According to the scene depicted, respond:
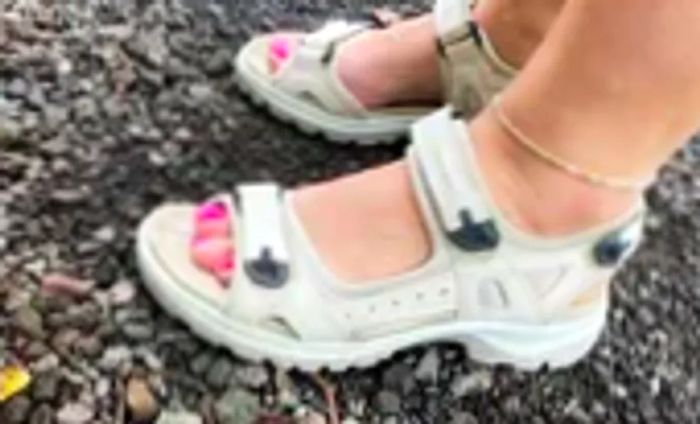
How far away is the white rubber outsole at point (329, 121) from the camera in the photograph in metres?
1.14

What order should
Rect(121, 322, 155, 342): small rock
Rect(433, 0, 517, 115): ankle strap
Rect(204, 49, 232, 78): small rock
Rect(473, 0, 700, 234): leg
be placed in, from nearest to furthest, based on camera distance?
Rect(473, 0, 700, 234): leg < Rect(121, 322, 155, 342): small rock < Rect(433, 0, 517, 115): ankle strap < Rect(204, 49, 232, 78): small rock

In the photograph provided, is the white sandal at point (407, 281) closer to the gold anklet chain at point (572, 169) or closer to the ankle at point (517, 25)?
the gold anklet chain at point (572, 169)

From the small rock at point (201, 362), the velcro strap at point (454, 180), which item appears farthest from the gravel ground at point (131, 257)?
the velcro strap at point (454, 180)

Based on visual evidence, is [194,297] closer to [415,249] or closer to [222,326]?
[222,326]

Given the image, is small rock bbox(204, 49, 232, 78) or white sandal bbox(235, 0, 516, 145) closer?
white sandal bbox(235, 0, 516, 145)

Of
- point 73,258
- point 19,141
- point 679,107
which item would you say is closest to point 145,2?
point 19,141

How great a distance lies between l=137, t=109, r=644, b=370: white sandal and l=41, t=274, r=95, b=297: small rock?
5cm

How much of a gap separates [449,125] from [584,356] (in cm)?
19

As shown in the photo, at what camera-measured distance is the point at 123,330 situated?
96cm

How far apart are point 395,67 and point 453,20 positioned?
2.4 inches

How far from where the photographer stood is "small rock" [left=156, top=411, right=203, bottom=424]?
0.91 meters

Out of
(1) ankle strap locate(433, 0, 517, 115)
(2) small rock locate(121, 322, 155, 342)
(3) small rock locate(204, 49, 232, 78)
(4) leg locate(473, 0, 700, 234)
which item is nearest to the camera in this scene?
(4) leg locate(473, 0, 700, 234)

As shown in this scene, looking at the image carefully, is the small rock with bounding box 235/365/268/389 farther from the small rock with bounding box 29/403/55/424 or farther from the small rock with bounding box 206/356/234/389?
the small rock with bounding box 29/403/55/424

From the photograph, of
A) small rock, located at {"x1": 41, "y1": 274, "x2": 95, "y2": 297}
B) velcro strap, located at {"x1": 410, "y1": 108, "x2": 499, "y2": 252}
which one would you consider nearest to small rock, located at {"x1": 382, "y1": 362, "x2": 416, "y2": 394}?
velcro strap, located at {"x1": 410, "y1": 108, "x2": 499, "y2": 252}
